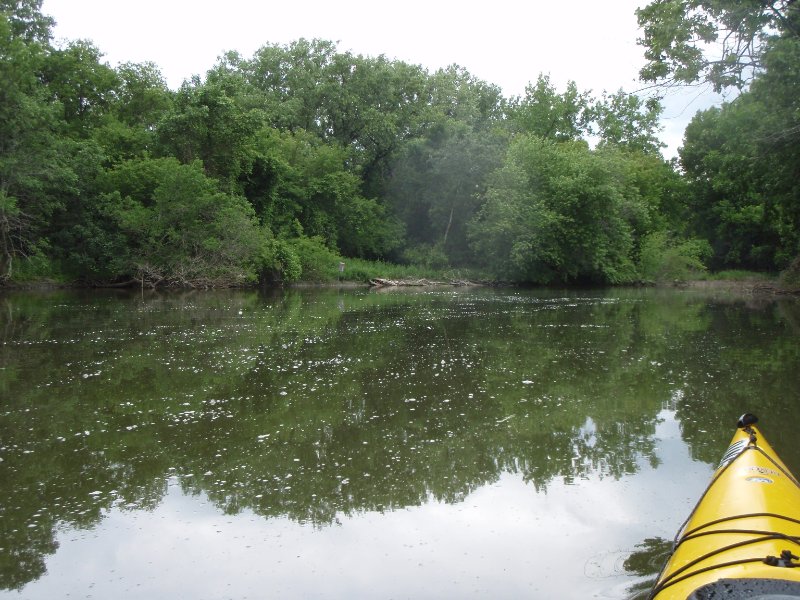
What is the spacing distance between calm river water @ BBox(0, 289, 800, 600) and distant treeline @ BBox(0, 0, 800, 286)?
7350 mm

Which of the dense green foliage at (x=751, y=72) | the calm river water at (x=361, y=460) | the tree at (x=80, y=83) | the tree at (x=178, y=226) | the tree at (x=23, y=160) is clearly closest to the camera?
the calm river water at (x=361, y=460)

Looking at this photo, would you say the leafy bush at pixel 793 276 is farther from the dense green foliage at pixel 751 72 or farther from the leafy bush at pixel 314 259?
the leafy bush at pixel 314 259

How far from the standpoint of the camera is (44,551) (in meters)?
4.43

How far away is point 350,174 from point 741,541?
44.7 meters

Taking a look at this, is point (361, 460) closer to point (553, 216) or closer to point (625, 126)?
point (553, 216)

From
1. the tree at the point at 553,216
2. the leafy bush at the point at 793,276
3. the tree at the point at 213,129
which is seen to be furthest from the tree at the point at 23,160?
the leafy bush at the point at 793,276

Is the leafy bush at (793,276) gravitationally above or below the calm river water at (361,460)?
above

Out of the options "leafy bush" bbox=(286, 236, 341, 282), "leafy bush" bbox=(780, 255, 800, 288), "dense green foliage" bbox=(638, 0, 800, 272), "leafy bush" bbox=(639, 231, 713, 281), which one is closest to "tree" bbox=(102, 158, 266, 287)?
"leafy bush" bbox=(286, 236, 341, 282)

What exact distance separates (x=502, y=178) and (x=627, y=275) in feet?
34.3

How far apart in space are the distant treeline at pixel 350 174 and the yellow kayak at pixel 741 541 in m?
11.4

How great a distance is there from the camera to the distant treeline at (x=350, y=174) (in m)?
29.3

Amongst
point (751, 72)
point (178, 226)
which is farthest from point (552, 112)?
point (751, 72)

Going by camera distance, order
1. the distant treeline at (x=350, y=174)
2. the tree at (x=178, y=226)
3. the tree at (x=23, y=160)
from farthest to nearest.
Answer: the tree at (x=178, y=226), the distant treeline at (x=350, y=174), the tree at (x=23, y=160)

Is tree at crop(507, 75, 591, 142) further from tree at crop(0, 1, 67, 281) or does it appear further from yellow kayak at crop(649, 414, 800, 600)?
yellow kayak at crop(649, 414, 800, 600)
